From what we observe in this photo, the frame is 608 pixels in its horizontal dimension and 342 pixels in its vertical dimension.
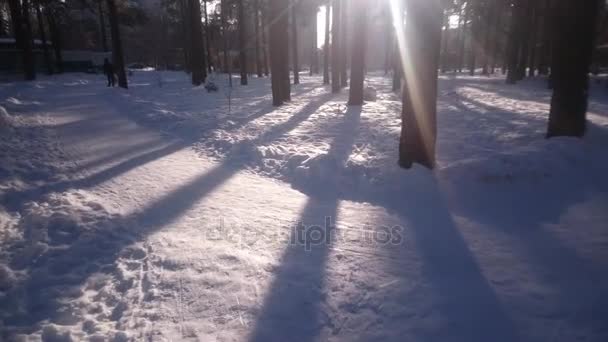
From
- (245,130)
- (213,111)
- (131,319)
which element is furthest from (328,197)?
(213,111)

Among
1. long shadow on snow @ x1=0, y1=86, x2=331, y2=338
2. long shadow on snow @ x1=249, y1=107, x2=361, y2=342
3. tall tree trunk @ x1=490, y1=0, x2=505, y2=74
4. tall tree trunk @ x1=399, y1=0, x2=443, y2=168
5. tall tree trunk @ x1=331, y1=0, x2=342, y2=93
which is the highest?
tall tree trunk @ x1=490, y1=0, x2=505, y2=74

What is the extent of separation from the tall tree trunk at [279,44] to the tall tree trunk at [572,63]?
814cm

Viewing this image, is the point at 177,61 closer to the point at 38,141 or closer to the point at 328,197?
the point at 38,141

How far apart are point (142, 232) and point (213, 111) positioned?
8.39 m

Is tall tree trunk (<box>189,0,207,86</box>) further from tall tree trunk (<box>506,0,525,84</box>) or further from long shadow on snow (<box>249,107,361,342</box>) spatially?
tall tree trunk (<box>506,0,525,84</box>)

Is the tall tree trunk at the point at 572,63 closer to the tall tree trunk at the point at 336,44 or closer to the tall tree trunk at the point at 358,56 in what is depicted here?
the tall tree trunk at the point at 358,56

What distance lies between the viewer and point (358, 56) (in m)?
11.9

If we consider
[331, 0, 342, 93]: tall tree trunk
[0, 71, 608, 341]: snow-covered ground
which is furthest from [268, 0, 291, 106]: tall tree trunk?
[0, 71, 608, 341]: snow-covered ground

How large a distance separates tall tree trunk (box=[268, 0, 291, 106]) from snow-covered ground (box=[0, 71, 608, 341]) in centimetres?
615

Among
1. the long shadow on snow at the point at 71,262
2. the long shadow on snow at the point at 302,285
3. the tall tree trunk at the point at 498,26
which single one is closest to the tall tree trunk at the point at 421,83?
the long shadow on snow at the point at 302,285

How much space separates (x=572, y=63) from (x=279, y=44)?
871cm

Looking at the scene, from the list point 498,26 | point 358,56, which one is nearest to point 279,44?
point 358,56

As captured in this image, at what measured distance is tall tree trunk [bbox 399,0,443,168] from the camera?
492 cm

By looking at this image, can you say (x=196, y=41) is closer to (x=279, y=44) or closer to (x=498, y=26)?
(x=279, y=44)
